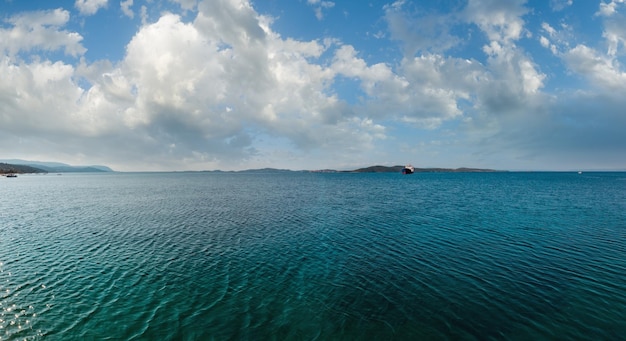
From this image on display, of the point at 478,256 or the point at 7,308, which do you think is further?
the point at 478,256

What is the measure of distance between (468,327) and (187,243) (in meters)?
32.2

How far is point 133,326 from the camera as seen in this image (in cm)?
1700

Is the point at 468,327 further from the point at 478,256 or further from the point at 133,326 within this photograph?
the point at 133,326

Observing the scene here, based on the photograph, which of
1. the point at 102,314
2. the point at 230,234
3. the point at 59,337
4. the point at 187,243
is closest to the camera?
the point at 59,337

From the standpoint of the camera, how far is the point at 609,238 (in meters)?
36.2

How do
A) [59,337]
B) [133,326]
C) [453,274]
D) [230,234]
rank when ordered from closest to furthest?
[59,337]
[133,326]
[453,274]
[230,234]

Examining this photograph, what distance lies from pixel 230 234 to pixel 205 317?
75.1ft

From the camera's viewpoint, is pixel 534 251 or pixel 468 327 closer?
pixel 468 327

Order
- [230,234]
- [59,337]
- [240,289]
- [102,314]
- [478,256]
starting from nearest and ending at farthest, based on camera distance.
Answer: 1. [59,337]
2. [102,314]
3. [240,289]
4. [478,256]
5. [230,234]

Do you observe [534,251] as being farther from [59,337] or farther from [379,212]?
[59,337]

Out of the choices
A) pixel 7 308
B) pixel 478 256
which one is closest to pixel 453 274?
pixel 478 256

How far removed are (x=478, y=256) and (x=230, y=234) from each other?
3266cm

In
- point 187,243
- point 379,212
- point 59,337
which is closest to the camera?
point 59,337

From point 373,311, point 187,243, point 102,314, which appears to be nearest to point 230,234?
point 187,243
